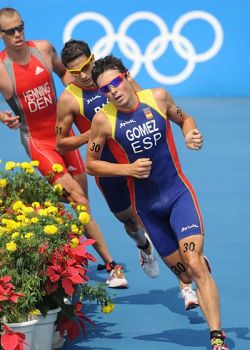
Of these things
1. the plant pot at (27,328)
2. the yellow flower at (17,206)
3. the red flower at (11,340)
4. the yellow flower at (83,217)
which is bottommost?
the red flower at (11,340)

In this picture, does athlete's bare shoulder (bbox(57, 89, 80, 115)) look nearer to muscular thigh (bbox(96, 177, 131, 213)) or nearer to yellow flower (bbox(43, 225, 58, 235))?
muscular thigh (bbox(96, 177, 131, 213))

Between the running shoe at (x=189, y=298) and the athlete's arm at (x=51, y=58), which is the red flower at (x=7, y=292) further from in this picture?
the athlete's arm at (x=51, y=58)

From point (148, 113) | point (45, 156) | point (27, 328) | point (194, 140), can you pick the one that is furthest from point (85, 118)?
point (27, 328)

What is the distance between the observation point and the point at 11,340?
19.9 feet

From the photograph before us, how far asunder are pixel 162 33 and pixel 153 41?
25cm

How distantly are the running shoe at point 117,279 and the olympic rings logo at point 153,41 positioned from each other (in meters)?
11.4

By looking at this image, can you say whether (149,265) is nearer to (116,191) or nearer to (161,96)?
(116,191)

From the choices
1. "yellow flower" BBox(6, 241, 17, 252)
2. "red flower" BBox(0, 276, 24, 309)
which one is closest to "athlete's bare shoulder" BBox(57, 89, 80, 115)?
"yellow flower" BBox(6, 241, 17, 252)

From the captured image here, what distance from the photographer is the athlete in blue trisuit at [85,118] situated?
8.65 meters

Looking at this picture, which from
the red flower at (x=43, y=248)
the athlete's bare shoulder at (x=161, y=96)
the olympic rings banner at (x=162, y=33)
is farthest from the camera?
the olympic rings banner at (x=162, y=33)

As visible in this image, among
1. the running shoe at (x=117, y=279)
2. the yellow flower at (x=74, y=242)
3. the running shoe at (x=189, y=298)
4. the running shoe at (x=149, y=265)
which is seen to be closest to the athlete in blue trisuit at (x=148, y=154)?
the running shoe at (x=189, y=298)

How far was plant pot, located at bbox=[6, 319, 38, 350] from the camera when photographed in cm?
636

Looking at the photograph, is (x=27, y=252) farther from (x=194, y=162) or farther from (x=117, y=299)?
(x=194, y=162)

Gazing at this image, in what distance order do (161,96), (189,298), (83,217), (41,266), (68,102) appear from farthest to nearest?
(68,102) → (189,298) → (161,96) → (83,217) → (41,266)
